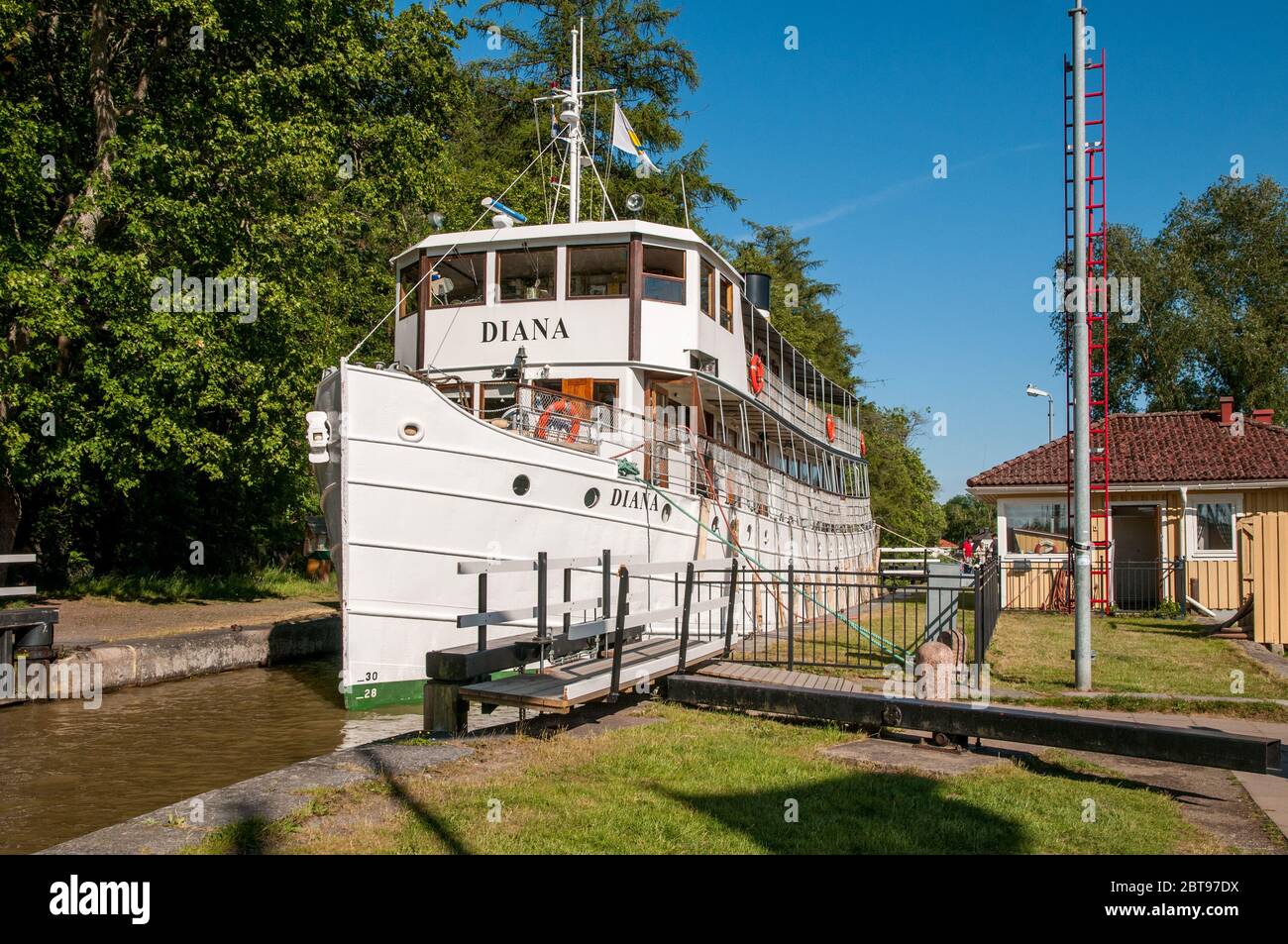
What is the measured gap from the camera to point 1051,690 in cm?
1076

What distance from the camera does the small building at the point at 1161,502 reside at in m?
22.1

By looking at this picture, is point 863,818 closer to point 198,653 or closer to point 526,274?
point 526,274

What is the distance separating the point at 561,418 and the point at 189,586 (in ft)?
41.9

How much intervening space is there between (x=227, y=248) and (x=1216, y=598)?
851 inches

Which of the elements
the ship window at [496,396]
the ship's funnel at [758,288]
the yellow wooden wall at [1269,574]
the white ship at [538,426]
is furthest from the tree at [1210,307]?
the ship window at [496,396]

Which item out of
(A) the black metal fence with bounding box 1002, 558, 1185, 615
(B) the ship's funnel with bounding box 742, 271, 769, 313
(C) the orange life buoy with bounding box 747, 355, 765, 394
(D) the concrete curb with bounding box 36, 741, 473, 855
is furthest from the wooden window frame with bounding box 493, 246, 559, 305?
(A) the black metal fence with bounding box 1002, 558, 1185, 615

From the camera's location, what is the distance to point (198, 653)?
15.5 m

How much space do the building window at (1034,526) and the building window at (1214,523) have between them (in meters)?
2.74

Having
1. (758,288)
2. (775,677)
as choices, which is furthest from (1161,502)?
(775,677)

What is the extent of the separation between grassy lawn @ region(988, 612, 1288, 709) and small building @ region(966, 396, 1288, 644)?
3.64 m

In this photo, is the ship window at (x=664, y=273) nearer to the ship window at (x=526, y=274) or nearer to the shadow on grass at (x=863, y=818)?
the ship window at (x=526, y=274)

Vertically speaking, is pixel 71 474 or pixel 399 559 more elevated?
pixel 71 474

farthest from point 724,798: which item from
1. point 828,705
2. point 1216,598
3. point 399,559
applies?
point 1216,598

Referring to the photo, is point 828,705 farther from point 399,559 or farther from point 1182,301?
point 1182,301
